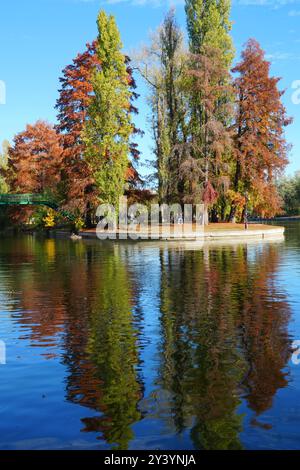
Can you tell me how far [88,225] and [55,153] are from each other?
55.1 feet

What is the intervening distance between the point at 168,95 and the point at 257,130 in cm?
1009

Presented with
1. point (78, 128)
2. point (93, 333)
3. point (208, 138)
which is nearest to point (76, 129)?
point (78, 128)

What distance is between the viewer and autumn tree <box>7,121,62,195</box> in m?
71.2

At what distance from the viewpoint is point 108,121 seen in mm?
50938

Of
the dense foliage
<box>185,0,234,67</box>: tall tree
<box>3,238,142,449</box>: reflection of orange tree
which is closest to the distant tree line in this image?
<box>185,0,234,67</box>: tall tree

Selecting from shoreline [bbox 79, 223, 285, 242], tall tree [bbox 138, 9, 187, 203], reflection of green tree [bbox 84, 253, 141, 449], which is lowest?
reflection of green tree [bbox 84, 253, 141, 449]

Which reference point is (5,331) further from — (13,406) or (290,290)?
(290,290)

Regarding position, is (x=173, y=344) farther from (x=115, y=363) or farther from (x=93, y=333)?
(x=93, y=333)

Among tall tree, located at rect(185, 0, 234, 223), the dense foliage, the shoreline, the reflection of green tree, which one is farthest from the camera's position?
the dense foliage

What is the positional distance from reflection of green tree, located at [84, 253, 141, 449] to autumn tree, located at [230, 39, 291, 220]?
4025 cm

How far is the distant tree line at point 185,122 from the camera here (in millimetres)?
50875

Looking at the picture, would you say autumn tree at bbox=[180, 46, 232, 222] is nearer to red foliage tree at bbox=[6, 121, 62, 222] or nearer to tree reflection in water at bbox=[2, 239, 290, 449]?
red foliage tree at bbox=[6, 121, 62, 222]

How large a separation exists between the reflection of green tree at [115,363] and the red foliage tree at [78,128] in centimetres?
3907

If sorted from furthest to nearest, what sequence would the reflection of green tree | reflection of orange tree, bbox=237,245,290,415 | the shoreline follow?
the shoreline → reflection of orange tree, bbox=237,245,290,415 → the reflection of green tree
